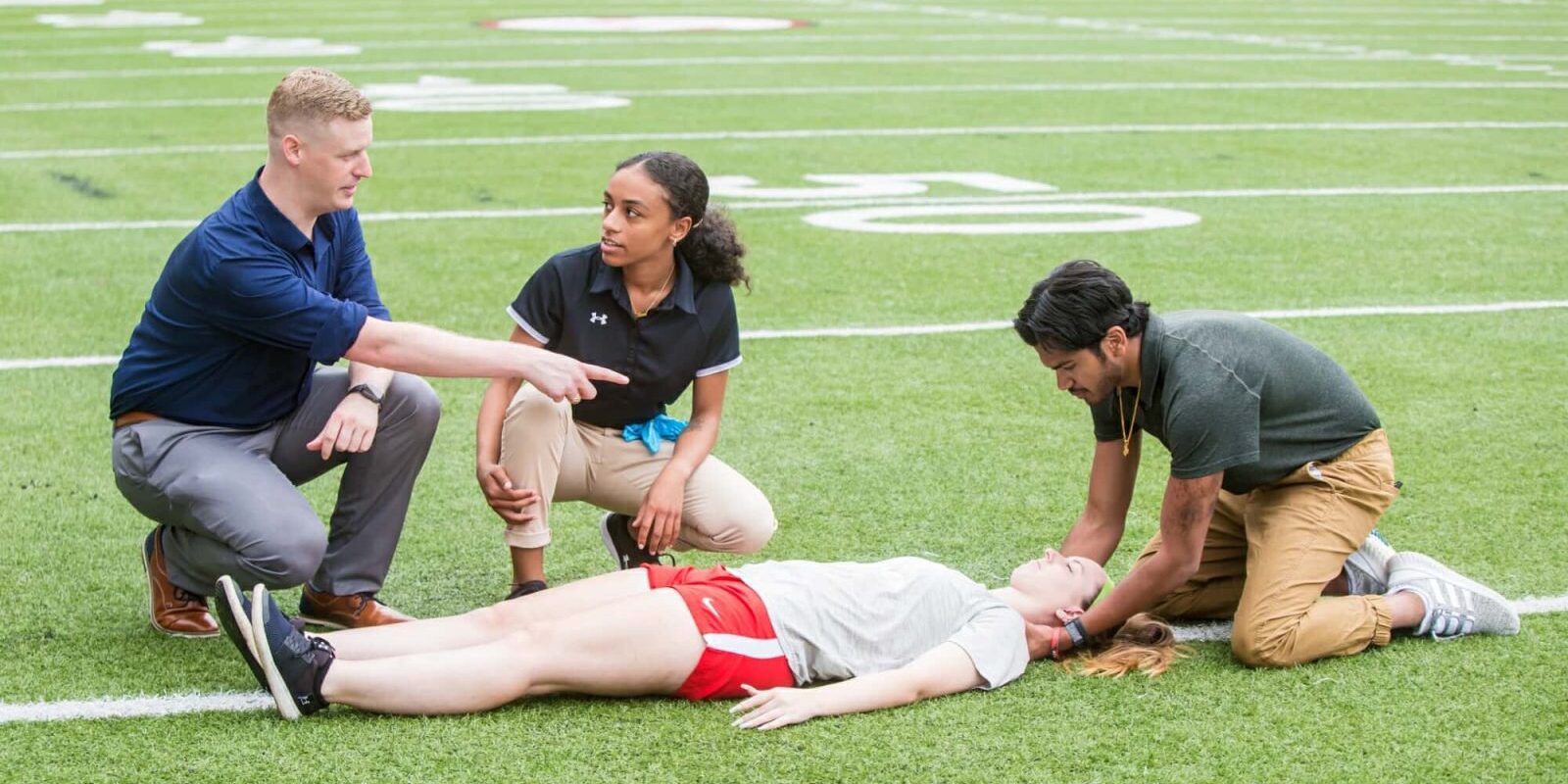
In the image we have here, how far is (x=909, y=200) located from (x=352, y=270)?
6801 mm

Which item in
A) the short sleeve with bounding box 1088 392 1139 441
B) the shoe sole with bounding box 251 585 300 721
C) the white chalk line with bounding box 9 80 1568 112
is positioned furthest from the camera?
the white chalk line with bounding box 9 80 1568 112

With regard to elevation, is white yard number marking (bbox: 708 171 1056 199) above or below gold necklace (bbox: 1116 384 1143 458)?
below

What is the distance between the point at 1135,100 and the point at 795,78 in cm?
369

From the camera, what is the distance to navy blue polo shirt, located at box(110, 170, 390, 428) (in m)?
4.47

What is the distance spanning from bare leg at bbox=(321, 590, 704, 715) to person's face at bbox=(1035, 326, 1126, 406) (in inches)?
43.0

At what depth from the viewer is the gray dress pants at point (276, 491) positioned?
4.54 metres

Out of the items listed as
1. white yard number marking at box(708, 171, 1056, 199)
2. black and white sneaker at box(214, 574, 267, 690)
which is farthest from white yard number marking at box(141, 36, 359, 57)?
black and white sneaker at box(214, 574, 267, 690)

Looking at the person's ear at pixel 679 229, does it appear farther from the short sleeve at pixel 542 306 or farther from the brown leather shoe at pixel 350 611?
the brown leather shoe at pixel 350 611

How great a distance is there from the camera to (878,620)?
442 centimetres

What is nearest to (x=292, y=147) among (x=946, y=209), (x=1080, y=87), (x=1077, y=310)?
(x=1077, y=310)

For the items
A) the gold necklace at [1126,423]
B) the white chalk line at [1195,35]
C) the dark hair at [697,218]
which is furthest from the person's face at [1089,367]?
the white chalk line at [1195,35]

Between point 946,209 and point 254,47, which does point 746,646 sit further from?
point 254,47

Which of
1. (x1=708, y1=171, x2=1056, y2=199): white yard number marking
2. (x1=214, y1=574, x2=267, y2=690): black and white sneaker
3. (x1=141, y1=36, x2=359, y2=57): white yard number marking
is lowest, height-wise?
(x1=141, y1=36, x2=359, y2=57): white yard number marking

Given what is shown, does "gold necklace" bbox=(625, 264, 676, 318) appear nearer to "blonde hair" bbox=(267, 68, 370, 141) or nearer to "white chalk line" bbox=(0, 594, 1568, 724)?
"blonde hair" bbox=(267, 68, 370, 141)
